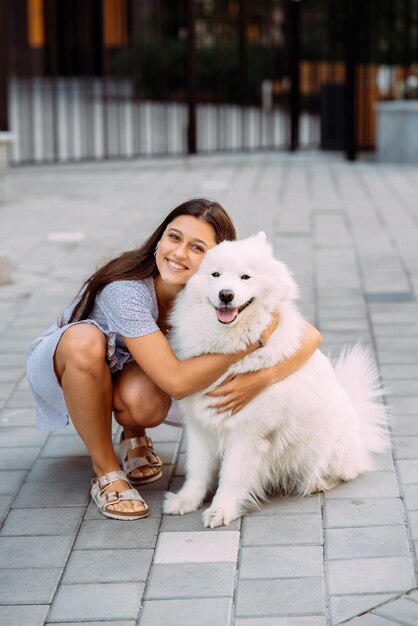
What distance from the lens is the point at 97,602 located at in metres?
3.12

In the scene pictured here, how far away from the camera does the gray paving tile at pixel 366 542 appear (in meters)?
3.38

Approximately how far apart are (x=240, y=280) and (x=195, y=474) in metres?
0.79

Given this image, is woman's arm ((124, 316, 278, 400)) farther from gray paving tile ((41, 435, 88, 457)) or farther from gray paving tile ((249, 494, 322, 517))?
gray paving tile ((41, 435, 88, 457))

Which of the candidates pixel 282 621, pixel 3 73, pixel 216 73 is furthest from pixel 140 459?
pixel 216 73

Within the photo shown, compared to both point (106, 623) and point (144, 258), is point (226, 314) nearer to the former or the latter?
point (144, 258)

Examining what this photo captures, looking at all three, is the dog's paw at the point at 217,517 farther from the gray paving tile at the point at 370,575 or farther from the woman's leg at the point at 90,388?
the gray paving tile at the point at 370,575

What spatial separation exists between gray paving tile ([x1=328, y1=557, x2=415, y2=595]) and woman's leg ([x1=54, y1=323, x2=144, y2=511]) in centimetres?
80

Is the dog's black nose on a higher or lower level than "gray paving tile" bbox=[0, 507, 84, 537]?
higher

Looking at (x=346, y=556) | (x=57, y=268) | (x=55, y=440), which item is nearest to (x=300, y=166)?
(x=57, y=268)

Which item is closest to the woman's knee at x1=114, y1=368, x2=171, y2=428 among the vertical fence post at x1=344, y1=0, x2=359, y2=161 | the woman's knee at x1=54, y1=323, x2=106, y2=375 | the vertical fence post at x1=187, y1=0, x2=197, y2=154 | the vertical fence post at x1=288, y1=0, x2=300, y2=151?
the woman's knee at x1=54, y1=323, x2=106, y2=375

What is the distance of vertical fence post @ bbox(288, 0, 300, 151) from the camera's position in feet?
52.5

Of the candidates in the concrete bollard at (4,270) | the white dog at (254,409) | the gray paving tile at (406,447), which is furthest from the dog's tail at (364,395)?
the concrete bollard at (4,270)

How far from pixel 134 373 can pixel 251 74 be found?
18.1 metres

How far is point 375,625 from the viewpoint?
9.55ft
